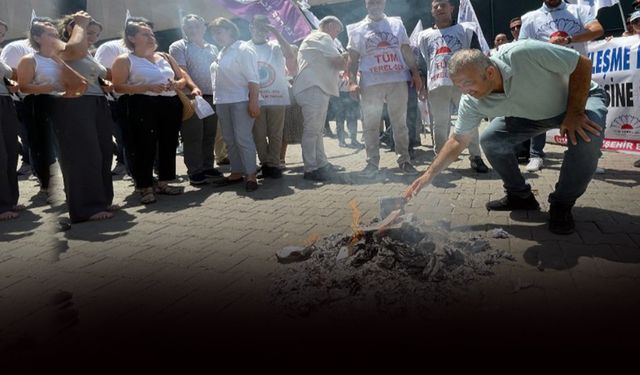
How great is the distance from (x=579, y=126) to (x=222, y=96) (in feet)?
11.0

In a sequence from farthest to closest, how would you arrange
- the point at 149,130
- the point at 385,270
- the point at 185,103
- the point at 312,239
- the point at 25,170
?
the point at 25,170, the point at 185,103, the point at 149,130, the point at 312,239, the point at 385,270

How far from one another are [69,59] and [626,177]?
525 centimetres

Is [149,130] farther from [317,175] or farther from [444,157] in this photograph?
[444,157]

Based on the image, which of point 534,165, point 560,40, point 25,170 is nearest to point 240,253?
point 534,165

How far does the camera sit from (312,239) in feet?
9.46

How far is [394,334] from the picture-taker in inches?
67.6

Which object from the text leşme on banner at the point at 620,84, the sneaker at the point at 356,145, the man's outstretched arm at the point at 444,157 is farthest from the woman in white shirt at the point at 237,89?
the text leşme on banner at the point at 620,84

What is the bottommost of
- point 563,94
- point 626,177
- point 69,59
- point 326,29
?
point 626,177

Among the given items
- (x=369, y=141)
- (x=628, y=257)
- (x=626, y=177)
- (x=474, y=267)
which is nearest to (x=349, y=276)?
(x=474, y=267)

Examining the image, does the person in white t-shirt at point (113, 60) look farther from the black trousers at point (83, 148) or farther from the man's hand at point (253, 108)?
the man's hand at point (253, 108)

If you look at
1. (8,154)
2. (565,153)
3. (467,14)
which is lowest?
(565,153)

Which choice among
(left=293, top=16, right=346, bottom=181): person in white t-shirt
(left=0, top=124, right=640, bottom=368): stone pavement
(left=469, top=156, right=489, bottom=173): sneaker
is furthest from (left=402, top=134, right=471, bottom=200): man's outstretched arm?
(left=293, top=16, right=346, bottom=181): person in white t-shirt

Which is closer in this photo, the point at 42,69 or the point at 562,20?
the point at 42,69

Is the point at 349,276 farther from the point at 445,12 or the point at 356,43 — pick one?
the point at 445,12
